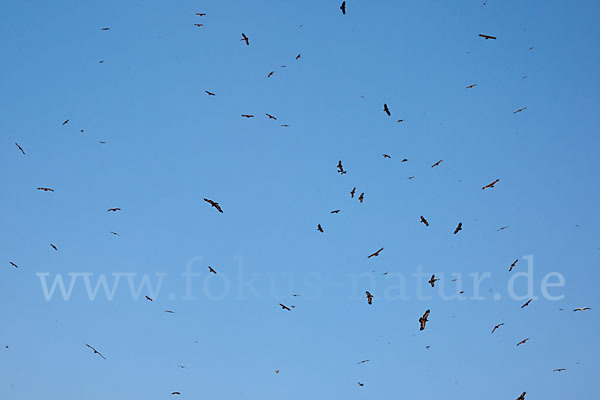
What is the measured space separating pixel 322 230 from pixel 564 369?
7516 mm

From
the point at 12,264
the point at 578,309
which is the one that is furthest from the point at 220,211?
the point at 578,309

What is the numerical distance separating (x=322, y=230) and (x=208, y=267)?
3.31 metres

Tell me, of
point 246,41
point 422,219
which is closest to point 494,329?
point 422,219

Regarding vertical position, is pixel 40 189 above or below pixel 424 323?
above

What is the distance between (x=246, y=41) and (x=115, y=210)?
5.76m

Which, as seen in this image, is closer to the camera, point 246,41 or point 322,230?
point 246,41

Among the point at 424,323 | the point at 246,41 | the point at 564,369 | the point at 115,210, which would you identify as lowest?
the point at 564,369

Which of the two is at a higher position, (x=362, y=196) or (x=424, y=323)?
(x=362, y=196)

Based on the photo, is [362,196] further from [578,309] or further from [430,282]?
[578,309]

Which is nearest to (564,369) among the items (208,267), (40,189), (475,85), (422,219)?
(422,219)

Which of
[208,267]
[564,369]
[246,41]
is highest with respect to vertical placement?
[246,41]

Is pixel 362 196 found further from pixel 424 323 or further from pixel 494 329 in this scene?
pixel 494 329

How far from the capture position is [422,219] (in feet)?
44.7

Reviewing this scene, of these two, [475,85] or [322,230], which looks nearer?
[475,85]
